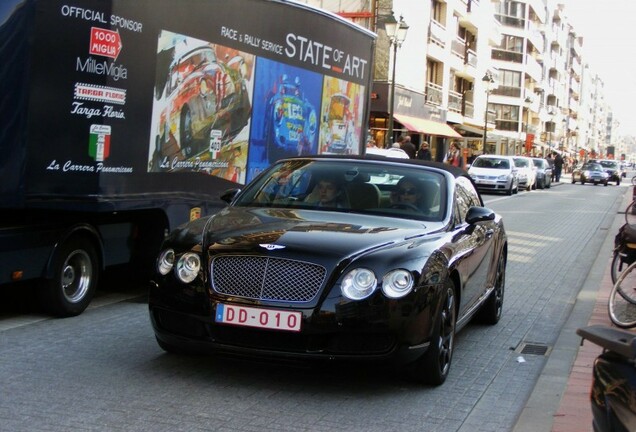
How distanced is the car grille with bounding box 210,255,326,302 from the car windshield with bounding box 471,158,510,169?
3130 centimetres

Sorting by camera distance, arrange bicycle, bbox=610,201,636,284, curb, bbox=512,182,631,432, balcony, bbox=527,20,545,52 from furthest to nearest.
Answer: balcony, bbox=527,20,545,52 → bicycle, bbox=610,201,636,284 → curb, bbox=512,182,631,432

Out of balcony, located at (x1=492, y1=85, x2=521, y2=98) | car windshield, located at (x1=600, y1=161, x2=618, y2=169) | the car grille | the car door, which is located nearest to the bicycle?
the car door

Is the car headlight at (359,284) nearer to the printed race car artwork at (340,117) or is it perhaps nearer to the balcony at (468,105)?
the printed race car artwork at (340,117)

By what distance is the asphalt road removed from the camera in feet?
15.7

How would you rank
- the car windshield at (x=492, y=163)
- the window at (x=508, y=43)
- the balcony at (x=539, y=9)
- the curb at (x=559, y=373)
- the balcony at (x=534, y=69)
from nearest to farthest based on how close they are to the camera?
the curb at (x=559, y=373), the car windshield at (x=492, y=163), the window at (x=508, y=43), the balcony at (x=534, y=69), the balcony at (x=539, y=9)

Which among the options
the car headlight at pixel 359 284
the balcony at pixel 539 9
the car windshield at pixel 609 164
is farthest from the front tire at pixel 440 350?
the balcony at pixel 539 9

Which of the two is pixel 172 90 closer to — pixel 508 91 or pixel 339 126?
pixel 339 126

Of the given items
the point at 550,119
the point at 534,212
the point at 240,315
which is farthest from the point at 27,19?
the point at 550,119

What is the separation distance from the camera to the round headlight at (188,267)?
17.7 ft

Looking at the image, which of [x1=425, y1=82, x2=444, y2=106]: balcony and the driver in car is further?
[x1=425, y1=82, x2=444, y2=106]: balcony

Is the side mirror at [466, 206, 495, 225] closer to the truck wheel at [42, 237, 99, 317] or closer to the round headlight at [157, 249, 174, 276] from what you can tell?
the round headlight at [157, 249, 174, 276]

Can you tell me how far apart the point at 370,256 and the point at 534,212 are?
20.5 m

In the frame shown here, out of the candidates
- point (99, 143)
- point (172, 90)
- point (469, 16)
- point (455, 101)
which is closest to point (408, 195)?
point (99, 143)

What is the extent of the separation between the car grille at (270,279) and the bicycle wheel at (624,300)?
4051 mm
